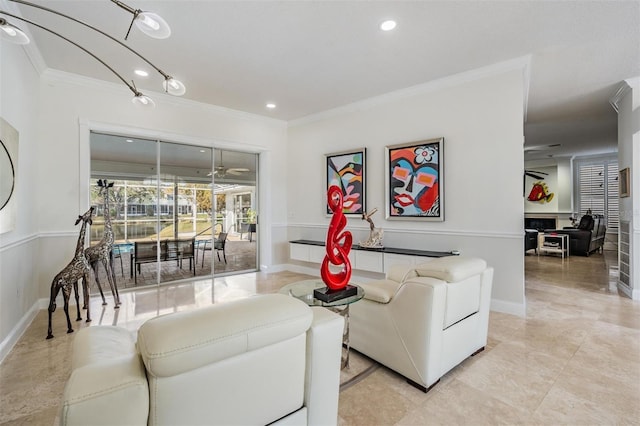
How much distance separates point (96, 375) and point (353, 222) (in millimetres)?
4512

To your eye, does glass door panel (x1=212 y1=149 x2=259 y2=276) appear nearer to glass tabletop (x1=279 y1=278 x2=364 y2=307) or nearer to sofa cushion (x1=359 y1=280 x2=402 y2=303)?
glass tabletop (x1=279 y1=278 x2=364 y2=307)

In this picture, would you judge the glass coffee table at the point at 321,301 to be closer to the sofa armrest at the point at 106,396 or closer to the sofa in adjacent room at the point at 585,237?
the sofa armrest at the point at 106,396

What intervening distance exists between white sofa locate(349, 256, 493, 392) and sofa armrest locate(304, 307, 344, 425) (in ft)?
2.81

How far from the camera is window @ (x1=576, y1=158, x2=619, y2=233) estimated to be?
900 cm

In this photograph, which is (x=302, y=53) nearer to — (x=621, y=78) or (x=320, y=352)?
(x=320, y=352)

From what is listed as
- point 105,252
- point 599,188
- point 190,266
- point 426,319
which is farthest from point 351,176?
point 599,188

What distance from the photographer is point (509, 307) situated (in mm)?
3629

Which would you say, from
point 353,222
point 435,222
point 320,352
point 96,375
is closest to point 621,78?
Result: point 435,222

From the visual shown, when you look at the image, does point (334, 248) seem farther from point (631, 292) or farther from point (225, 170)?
point (631, 292)

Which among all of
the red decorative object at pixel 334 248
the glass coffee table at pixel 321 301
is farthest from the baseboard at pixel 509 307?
the red decorative object at pixel 334 248

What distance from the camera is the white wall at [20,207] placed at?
2686 millimetres

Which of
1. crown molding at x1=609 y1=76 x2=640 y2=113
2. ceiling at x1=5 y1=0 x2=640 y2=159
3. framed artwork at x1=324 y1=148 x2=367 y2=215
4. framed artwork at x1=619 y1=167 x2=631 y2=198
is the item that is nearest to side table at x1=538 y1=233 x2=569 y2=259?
framed artwork at x1=619 y1=167 x2=631 y2=198

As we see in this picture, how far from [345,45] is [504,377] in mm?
3355

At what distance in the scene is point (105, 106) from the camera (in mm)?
4281
